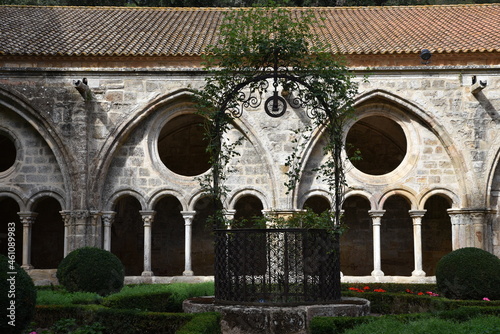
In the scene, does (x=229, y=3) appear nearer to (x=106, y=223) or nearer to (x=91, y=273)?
(x=106, y=223)

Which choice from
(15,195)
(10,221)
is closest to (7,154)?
(10,221)

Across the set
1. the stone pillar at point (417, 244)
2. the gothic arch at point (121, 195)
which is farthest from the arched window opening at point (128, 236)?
the stone pillar at point (417, 244)

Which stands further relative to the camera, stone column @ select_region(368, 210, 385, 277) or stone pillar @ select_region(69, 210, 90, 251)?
stone column @ select_region(368, 210, 385, 277)

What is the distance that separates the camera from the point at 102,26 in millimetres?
18031

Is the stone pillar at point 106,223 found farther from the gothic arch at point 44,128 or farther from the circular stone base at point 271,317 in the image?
the circular stone base at point 271,317

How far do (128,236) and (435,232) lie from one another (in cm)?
797

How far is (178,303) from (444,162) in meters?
7.47

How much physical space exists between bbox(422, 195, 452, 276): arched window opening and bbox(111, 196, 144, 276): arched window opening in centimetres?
735

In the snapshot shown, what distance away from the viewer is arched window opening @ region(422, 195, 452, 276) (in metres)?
18.1

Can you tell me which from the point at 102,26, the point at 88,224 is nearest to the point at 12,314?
the point at 88,224

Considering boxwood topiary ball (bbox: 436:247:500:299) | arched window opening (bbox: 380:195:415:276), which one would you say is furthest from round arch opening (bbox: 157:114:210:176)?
boxwood topiary ball (bbox: 436:247:500:299)

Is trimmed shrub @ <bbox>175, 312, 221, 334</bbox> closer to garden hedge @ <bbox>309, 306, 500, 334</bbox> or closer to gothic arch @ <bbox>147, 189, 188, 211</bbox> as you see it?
garden hedge @ <bbox>309, 306, 500, 334</bbox>

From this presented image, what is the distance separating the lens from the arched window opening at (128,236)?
18500 mm

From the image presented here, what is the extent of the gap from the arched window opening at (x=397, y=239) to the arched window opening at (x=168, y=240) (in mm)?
5269
